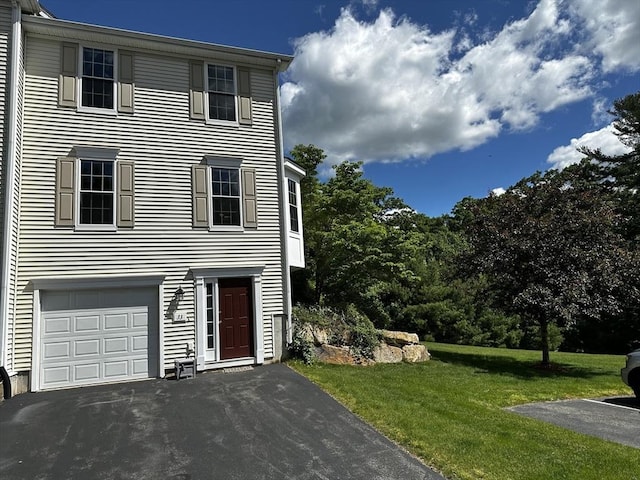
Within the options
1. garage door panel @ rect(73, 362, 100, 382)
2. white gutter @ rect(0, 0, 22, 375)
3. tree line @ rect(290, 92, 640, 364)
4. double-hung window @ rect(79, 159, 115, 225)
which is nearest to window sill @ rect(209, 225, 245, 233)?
double-hung window @ rect(79, 159, 115, 225)

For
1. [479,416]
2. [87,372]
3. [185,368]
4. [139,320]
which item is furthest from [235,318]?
[479,416]

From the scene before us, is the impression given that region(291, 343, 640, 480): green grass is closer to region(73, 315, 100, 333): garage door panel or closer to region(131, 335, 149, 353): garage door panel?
region(131, 335, 149, 353): garage door panel

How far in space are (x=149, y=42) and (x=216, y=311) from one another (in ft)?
21.9

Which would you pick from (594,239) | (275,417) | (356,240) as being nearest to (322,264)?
(356,240)

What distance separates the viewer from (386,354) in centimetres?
1177

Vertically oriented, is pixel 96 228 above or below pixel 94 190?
below

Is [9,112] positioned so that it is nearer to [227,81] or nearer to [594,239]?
[227,81]

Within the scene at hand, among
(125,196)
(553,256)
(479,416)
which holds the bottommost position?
(479,416)

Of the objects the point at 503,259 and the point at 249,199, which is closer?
the point at 249,199

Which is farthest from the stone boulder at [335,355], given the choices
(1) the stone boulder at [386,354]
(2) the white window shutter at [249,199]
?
(2) the white window shutter at [249,199]

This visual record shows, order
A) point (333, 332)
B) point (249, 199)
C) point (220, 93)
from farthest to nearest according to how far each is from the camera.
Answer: point (333, 332), point (220, 93), point (249, 199)

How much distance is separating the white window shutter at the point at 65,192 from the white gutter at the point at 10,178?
800 millimetres

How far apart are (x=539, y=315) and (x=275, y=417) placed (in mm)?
9199

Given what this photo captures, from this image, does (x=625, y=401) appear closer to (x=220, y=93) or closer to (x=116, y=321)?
(x=116, y=321)
